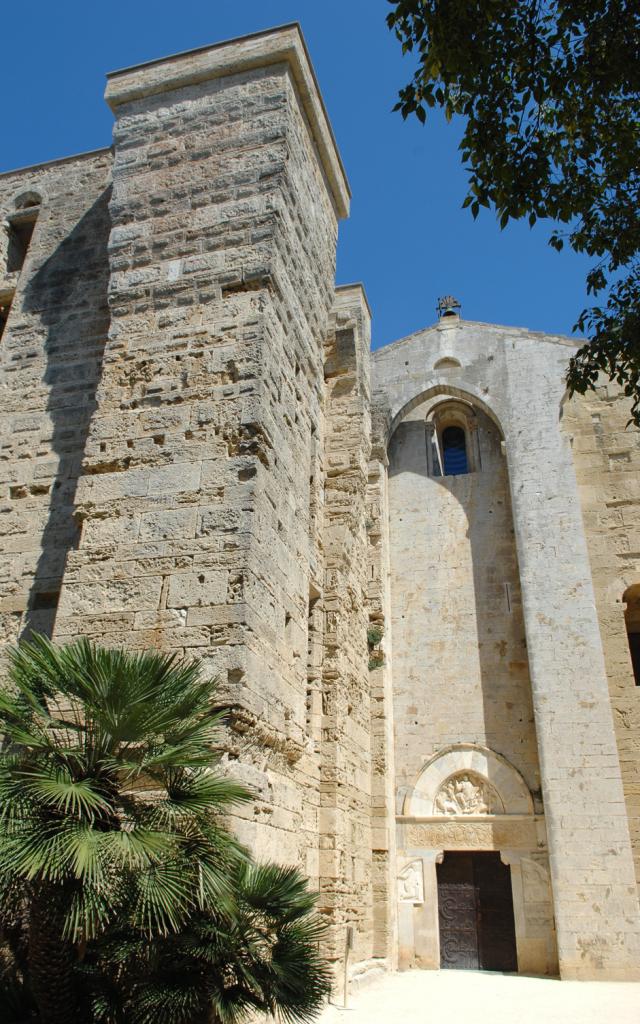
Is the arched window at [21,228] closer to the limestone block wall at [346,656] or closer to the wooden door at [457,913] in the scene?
the limestone block wall at [346,656]

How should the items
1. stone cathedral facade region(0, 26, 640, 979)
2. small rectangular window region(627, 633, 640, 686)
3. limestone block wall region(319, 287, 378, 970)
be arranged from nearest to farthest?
stone cathedral facade region(0, 26, 640, 979), limestone block wall region(319, 287, 378, 970), small rectangular window region(627, 633, 640, 686)

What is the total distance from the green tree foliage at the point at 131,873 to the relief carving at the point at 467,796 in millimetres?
7467

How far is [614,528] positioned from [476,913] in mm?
5765

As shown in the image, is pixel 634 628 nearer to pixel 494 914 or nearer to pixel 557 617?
pixel 557 617

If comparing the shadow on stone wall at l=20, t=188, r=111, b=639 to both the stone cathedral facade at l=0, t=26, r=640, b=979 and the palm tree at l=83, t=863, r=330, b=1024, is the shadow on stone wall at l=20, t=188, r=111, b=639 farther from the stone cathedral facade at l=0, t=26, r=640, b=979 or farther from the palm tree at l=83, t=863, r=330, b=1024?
the palm tree at l=83, t=863, r=330, b=1024

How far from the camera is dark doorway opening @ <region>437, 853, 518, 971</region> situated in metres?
10.6

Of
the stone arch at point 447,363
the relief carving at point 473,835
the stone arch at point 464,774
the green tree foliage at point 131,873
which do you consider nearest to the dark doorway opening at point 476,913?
the relief carving at point 473,835

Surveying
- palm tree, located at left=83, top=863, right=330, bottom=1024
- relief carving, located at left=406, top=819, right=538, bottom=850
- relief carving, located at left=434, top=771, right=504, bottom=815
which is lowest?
palm tree, located at left=83, top=863, right=330, bottom=1024

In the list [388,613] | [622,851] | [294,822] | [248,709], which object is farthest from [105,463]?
[622,851]

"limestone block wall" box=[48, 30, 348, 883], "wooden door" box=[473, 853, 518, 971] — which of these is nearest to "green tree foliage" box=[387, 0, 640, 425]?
"limestone block wall" box=[48, 30, 348, 883]

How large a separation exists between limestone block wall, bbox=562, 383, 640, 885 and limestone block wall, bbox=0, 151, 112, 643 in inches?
269

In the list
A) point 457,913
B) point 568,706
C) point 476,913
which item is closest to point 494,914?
point 476,913

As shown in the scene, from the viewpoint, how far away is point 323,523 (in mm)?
8734

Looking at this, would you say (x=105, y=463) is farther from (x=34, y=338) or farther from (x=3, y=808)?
(x=3, y=808)
